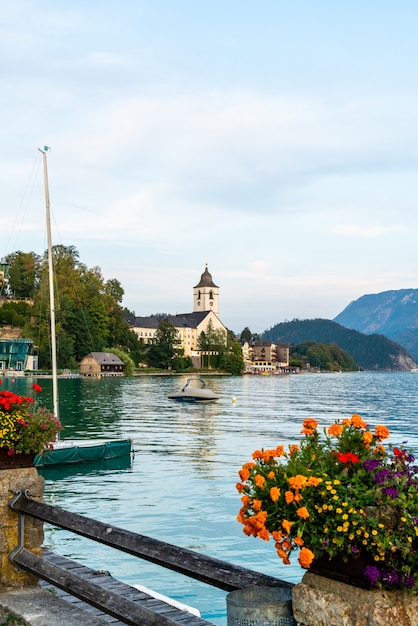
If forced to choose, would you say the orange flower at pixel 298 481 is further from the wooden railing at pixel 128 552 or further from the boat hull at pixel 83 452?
the boat hull at pixel 83 452

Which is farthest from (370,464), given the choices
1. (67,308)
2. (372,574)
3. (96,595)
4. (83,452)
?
(67,308)

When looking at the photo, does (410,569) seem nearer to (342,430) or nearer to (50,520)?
(342,430)

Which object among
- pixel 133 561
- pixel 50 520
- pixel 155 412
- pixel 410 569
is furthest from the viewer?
pixel 155 412

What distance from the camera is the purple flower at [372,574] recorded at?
3223mm

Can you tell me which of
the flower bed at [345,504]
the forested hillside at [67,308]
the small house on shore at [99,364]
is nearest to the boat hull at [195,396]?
the forested hillside at [67,308]

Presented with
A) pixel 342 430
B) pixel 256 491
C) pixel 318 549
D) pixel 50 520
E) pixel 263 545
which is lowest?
pixel 263 545

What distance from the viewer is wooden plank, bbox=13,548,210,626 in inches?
178

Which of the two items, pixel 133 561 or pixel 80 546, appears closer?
pixel 133 561

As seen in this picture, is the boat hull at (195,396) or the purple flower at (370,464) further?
the boat hull at (195,396)

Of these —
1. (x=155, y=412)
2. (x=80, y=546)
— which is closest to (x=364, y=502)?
(x=80, y=546)

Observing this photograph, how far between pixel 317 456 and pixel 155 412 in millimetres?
61755

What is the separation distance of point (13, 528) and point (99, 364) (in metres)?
143

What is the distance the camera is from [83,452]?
1228 inches

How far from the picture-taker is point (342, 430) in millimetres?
3953
